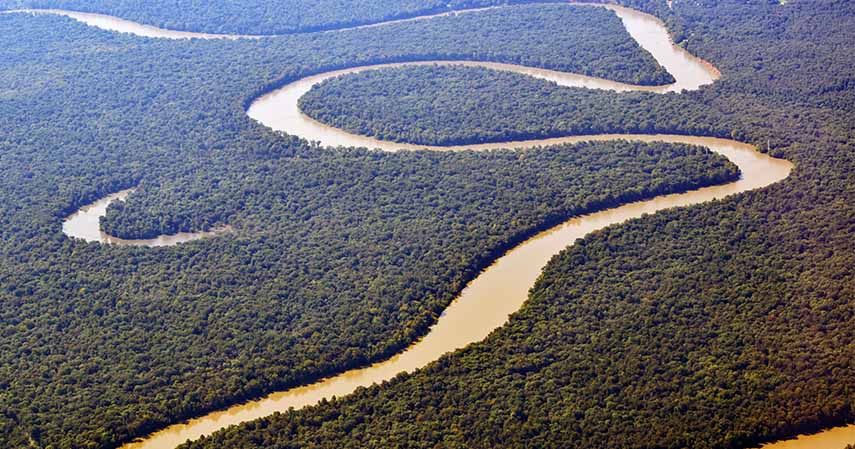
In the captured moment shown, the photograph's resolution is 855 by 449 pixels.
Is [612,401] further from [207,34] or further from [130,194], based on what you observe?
[207,34]

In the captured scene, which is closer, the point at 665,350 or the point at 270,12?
the point at 665,350

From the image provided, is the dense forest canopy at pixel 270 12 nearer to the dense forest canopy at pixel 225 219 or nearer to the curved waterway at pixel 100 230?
the dense forest canopy at pixel 225 219

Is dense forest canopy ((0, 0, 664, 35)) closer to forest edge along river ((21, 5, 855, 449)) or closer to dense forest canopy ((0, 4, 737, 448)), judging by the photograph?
forest edge along river ((21, 5, 855, 449))

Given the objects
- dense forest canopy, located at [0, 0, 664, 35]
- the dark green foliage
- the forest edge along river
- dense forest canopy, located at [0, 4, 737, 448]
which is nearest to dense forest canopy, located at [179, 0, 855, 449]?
the forest edge along river

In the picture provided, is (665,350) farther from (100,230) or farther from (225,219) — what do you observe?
(100,230)

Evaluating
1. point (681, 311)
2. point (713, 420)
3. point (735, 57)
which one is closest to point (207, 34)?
point (735, 57)

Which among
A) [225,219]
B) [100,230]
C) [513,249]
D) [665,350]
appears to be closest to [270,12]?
[225,219]

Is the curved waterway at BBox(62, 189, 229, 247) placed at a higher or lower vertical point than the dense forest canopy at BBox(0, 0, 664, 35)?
lower
